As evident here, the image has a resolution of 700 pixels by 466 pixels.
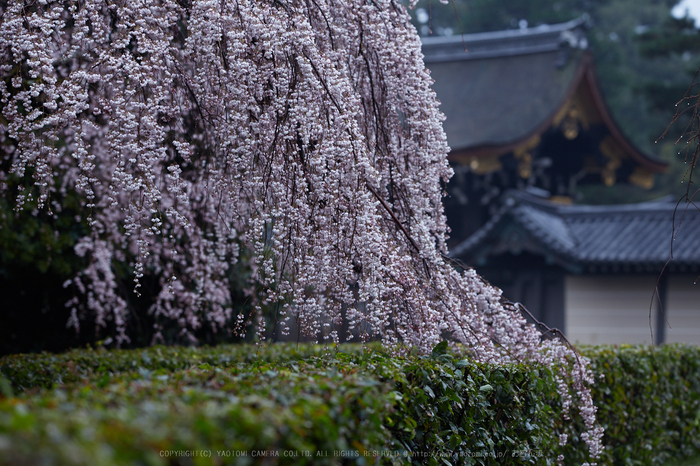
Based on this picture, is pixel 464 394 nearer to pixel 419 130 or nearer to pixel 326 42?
pixel 419 130

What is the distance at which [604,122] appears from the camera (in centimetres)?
1113

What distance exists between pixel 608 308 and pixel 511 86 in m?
5.79

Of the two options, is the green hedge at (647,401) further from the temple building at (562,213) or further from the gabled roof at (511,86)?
the gabled roof at (511,86)

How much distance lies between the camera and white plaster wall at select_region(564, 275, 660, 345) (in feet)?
31.0

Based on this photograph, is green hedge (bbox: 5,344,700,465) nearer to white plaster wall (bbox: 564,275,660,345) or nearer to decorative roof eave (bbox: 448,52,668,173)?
white plaster wall (bbox: 564,275,660,345)

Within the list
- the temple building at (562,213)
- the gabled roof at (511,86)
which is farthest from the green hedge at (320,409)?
the gabled roof at (511,86)

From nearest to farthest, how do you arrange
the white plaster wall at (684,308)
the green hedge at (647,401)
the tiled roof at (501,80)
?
the green hedge at (647,401), the white plaster wall at (684,308), the tiled roof at (501,80)

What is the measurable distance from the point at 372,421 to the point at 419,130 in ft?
6.45

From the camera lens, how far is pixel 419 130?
370 centimetres

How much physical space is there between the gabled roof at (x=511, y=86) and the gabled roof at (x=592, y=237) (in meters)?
1.24

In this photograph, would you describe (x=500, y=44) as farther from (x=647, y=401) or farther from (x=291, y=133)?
(x=291, y=133)

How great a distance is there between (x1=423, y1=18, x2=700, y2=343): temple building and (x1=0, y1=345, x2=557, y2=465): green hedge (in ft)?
16.7

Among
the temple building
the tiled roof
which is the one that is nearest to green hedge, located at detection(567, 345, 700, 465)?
the temple building

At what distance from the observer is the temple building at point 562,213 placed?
936 centimetres
